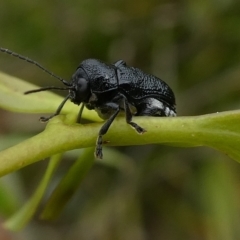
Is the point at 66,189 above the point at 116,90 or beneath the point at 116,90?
beneath

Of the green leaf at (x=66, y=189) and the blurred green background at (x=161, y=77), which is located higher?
the blurred green background at (x=161, y=77)

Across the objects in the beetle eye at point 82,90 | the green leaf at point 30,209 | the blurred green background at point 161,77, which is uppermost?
the blurred green background at point 161,77

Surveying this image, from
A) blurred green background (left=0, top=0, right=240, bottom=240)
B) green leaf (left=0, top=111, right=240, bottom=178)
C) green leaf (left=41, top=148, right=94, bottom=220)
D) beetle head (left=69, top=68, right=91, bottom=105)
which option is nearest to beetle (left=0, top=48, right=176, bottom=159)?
beetle head (left=69, top=68, right=91, bottom=105)

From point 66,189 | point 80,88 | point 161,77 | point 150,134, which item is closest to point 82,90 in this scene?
point 80,88

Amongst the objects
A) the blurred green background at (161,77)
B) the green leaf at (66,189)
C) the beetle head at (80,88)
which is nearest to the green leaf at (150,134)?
the green leaf at (66,189)

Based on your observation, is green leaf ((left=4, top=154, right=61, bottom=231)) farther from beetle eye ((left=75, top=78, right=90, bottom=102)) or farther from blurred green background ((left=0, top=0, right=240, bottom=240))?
blurred green background ((left=0, top=0, right=240, bottom=240))

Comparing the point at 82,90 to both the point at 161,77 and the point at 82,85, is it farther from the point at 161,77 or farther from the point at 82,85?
the point at 161,77

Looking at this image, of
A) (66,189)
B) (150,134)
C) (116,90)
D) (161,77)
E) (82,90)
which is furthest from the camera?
(161,77)

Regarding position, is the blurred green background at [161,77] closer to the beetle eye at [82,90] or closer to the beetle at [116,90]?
the beetle at [116,90]
